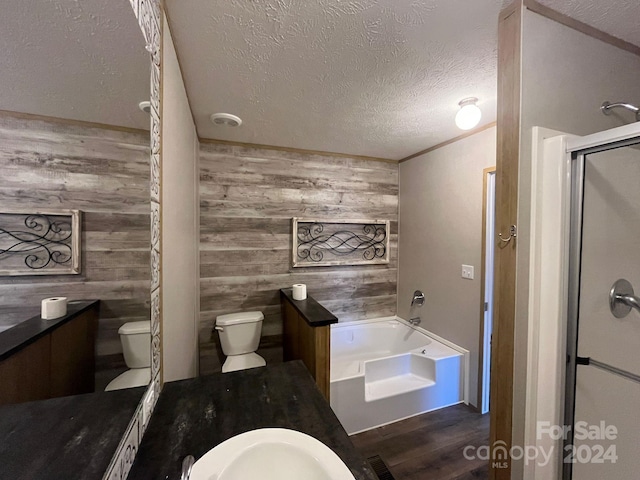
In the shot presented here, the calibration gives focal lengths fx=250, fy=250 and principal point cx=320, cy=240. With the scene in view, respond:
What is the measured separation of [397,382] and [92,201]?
8.01ft

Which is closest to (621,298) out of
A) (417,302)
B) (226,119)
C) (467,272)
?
(467,272)

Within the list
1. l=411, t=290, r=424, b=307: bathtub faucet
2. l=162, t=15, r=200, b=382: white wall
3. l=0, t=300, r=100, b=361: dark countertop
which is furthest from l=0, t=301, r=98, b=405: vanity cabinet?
l=411, t=290, r=424, b=307: bathtub faucet

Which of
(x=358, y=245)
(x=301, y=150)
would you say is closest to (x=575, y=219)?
(x=358, y=245)

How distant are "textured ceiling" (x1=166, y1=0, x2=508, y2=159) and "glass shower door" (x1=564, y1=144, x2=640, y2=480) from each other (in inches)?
33.6

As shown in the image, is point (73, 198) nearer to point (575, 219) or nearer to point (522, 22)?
point (522, 22)

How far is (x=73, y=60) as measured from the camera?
513 mm

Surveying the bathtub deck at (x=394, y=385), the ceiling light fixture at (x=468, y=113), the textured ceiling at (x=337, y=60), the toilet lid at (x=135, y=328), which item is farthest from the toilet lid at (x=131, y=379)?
the ceiling light fixture at (x=468, y=113)

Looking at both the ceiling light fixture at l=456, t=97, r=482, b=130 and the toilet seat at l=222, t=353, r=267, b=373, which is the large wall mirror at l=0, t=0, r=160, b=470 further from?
the ceiling light fixture at l=456, t=97, r=482, b=130

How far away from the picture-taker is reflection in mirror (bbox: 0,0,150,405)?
39 cm

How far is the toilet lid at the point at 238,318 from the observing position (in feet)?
7.36

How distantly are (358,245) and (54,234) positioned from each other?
8.58 ft

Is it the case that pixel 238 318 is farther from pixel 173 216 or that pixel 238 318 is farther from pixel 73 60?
pixel 73 60

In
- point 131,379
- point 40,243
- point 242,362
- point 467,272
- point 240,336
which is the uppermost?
point 40,243

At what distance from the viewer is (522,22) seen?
1.00 meters
